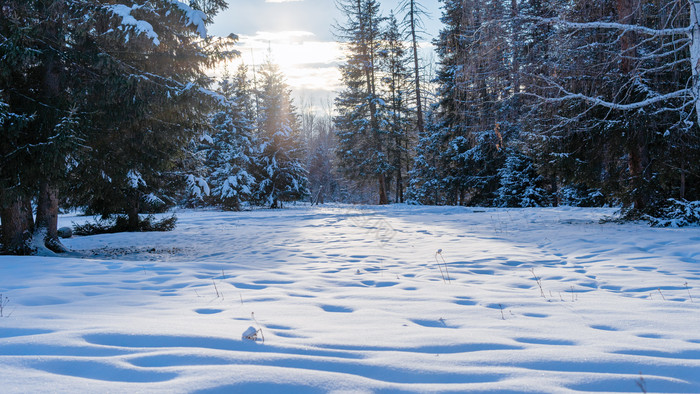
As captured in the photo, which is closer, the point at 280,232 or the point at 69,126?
the point at 69,126

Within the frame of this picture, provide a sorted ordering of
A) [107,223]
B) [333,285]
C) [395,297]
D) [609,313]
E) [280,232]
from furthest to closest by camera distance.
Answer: [107,223], [280,232], [333,285], [395,297], [609,313]

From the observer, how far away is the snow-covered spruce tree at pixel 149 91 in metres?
7.02

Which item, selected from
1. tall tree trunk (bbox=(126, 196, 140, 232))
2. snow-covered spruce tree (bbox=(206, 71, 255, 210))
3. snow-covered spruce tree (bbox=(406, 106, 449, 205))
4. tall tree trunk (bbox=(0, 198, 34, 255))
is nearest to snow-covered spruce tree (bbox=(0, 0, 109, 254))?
tall tree trunk (bbox=(0, 198, 34, 255))

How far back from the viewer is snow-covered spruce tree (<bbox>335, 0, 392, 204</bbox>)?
2675 cm

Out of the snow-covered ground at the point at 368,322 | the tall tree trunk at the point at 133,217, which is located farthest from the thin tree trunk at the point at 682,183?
the tall tree trunk at the point at 133,217

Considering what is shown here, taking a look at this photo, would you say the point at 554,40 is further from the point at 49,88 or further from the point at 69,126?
the point at 49,88

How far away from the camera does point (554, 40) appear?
7301 mm

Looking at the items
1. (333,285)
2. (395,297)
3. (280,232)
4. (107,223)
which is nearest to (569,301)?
(395,297)

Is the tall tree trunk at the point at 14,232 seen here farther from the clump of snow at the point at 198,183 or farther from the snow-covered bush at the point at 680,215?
the snow-covered bush at the point at 680,215

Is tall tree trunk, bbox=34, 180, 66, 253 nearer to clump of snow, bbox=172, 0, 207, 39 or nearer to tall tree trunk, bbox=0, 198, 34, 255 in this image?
tall tree trunk, bbox=0, 198, 34, 255

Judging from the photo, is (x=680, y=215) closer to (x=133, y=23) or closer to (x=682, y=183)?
(x=682, y=183)

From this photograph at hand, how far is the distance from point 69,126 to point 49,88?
2047 millimetres

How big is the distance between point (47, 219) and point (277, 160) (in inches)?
771

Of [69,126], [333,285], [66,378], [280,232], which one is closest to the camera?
[66,378]
